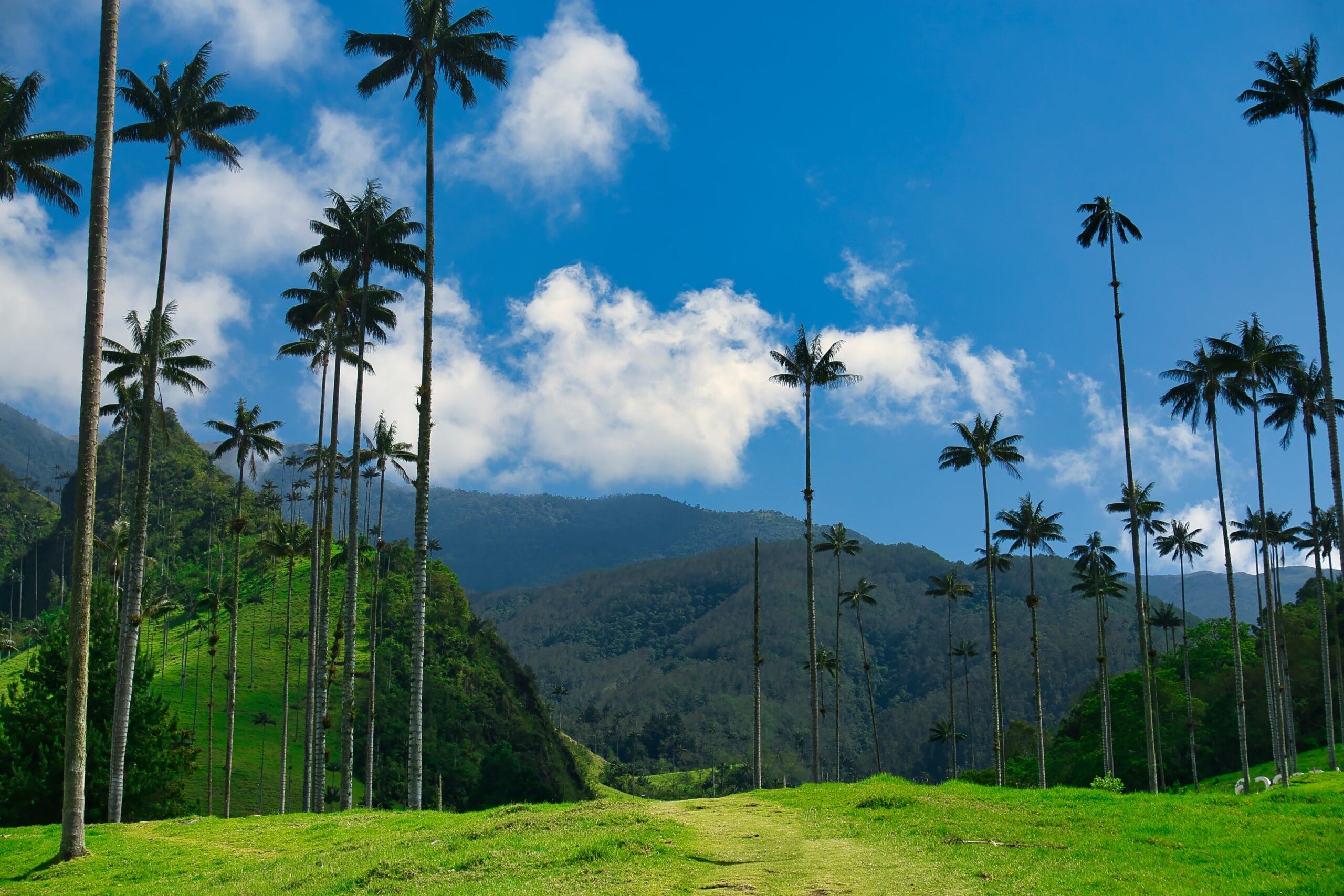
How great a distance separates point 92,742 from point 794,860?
119 feet

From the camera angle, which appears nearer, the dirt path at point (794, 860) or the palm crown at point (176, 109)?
the dirt path at point (794, 860)

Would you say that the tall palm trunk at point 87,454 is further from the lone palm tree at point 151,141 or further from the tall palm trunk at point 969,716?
the tall palm trunk at point 969,716

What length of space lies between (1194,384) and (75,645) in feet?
166

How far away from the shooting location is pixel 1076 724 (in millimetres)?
98500

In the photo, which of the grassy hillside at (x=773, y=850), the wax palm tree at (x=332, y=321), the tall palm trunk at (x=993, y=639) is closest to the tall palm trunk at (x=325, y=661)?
the wax palm tree at (x=332, y=321)

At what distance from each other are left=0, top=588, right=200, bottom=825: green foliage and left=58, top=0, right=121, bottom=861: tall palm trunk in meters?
18.4

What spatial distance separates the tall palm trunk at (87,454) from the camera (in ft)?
68.1

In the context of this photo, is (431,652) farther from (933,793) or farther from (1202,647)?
(933,793)

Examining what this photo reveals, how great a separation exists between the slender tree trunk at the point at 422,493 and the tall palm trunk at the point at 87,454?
34.9 ft

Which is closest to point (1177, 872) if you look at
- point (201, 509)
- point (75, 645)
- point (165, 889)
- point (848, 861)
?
point (848, 861)

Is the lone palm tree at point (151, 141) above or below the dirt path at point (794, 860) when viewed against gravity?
above

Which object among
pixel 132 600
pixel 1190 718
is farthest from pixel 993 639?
→ pixel 132 600

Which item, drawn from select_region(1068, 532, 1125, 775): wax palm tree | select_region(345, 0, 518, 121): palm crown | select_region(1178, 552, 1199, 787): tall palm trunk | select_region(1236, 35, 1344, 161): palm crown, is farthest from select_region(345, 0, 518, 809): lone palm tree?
select_region(1178, 552, 1199, 787): tall palm trunk

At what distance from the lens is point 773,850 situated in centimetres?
1802
